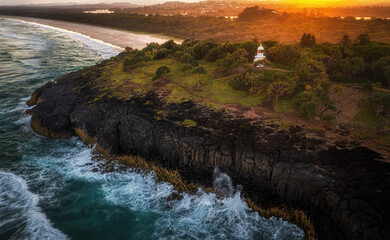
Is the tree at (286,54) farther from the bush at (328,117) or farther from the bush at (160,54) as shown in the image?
the bush at (160,54)

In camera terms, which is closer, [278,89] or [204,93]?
[278,89]

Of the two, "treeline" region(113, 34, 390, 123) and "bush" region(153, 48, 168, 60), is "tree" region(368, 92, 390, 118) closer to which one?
"treeline" region(113, 34, 390, 123)

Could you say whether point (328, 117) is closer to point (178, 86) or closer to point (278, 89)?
point (278, 89)

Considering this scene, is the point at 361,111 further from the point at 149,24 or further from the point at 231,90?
the point at 149,24

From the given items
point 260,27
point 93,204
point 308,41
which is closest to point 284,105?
point 93,204

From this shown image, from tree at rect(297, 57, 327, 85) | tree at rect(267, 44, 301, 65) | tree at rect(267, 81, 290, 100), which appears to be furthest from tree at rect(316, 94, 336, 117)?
tree at rect(267, 44, 301, 65)

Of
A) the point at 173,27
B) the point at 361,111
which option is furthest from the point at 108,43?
the point at 361,111
